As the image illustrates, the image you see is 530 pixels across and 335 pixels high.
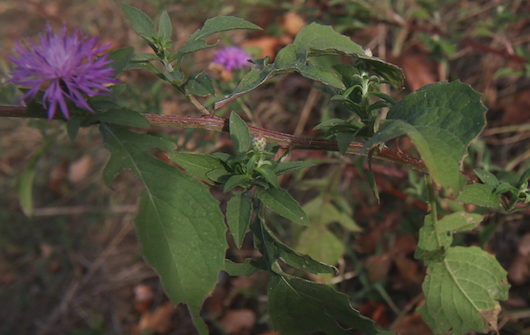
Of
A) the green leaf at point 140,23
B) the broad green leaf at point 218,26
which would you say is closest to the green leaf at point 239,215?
A: the broad green leaf at point 218,26

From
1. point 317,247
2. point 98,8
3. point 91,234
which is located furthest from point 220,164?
point 98,8

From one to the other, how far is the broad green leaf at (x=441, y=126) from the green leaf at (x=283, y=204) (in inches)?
14.7

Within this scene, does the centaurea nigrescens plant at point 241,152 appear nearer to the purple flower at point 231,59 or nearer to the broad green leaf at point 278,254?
the broad green leaf at point 278,254

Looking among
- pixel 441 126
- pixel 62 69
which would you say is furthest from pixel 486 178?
pixel 62 69

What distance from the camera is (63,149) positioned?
4.73m

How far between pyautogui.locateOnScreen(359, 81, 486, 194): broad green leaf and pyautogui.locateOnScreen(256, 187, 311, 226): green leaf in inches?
14.7

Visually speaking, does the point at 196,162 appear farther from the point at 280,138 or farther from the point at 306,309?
the point at 306,309

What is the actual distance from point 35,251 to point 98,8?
3.54m

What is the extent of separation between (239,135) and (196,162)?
0.68 ft

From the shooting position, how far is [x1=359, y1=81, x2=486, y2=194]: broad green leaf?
1.25 metres

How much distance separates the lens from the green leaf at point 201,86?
1667mm

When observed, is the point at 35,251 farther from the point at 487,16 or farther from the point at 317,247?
the point at 487,16

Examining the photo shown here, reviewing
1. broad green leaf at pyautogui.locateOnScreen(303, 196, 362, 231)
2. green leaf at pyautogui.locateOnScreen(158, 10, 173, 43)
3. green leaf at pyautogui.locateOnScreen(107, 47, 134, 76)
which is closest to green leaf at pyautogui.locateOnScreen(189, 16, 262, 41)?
green leaf at pyautogui.locateOnScreen(158, 10, 173, 43)

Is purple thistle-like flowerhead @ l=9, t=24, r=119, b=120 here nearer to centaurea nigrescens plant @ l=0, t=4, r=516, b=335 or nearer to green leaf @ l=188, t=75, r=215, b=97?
centaurea nigrescens plant @ l=0, t=4, r=516, b=335
